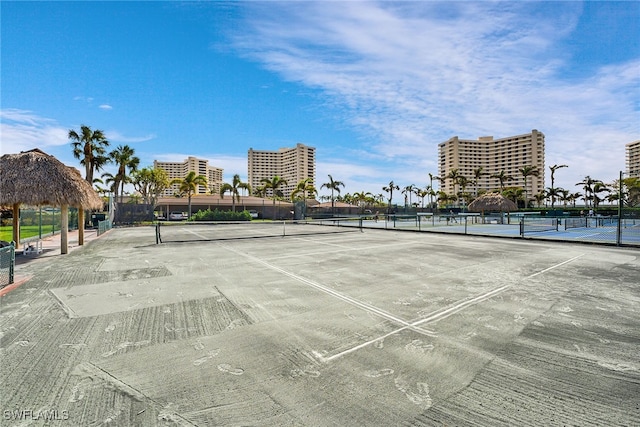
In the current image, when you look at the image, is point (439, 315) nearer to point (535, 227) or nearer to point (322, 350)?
point (322, 350)

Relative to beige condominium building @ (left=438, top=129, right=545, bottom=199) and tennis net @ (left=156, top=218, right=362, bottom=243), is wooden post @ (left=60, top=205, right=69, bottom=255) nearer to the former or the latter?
tennis net @ (left=156, top=218, right=362, bottom=243)

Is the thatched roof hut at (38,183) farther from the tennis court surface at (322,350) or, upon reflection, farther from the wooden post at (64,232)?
the tennis court surface at (322,350)

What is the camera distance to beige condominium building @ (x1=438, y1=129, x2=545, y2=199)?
15725 centimetres

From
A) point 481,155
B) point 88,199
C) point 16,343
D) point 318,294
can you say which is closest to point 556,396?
point 318,294

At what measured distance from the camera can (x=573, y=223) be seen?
26.7m

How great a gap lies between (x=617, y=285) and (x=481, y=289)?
3.52 meters

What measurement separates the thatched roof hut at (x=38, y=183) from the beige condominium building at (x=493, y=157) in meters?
161

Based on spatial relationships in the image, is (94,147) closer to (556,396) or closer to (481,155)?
(556,396)

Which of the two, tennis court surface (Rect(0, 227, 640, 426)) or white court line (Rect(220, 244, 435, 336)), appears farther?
white court line (Rect(220, 244, 435, 336))

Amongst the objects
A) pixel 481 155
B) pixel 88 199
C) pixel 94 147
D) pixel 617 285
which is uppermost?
pixel 481 155

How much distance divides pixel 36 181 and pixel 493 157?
196 m

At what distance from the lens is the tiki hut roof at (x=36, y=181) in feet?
42.3

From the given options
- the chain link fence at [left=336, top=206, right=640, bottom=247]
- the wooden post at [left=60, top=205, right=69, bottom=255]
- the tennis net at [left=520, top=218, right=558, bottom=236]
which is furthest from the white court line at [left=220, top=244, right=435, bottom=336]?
the tennis net at [left=520, top=218, right=558, bottom=236]

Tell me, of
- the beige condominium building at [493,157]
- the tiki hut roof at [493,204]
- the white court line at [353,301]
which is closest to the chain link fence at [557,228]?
the tiki hut roof at [493,204]
